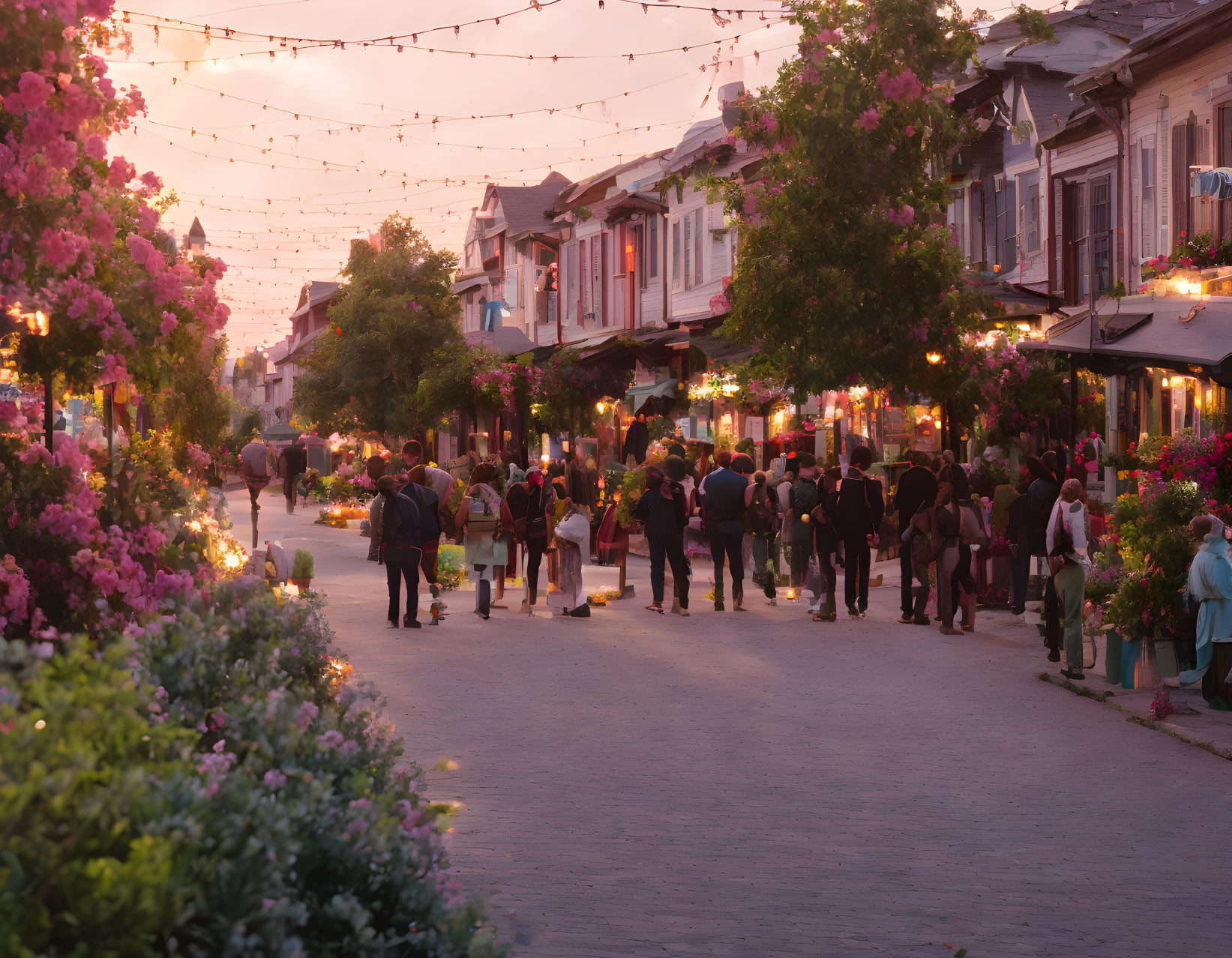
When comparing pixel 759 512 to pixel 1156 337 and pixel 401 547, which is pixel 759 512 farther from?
pixel 1156 337

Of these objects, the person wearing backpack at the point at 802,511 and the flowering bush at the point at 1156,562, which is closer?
the flowering bush at the point at 1156,562

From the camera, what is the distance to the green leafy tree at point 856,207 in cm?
2386

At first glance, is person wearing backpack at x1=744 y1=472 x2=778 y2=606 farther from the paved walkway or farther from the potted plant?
the potted plant

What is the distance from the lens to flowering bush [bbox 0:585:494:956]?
3074 mm

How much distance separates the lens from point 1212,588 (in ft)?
39.3

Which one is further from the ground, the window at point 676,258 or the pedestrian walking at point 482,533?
the window at point 676,258

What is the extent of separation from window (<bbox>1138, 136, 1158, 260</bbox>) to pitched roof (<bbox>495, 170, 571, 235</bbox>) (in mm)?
31230

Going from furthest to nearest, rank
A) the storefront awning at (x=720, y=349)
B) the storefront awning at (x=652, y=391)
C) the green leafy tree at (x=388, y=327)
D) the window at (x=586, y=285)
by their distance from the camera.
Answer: the green leafy tree at (x=388, y=327) < the window at (x=586, y=285) < the storefront awning at (x=652, y=391) < the storefront awning at (x=720, y=349)

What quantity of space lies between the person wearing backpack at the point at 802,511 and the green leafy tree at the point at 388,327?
109 feet

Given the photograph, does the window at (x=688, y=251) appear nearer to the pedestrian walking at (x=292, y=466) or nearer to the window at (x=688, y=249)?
the window at (x=688, y=249)

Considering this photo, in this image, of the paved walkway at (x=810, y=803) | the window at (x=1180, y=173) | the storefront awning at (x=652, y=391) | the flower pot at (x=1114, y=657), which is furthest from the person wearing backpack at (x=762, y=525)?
the storefront awning at (x=652, y=391)

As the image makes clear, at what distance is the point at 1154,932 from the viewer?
618 centimetres

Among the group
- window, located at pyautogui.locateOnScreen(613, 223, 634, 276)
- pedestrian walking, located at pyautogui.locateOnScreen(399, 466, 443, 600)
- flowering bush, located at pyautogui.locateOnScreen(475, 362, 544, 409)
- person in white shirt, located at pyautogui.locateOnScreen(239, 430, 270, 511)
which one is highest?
window, located at pyautogui.locateOnScreen(613, 223, 634, 276)

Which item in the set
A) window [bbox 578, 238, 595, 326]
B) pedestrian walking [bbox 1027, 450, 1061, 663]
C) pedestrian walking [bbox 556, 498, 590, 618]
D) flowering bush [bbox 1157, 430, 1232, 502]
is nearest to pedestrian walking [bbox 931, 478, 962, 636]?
pedestrian walking [bbox 1027, 450, 1061, 663]
